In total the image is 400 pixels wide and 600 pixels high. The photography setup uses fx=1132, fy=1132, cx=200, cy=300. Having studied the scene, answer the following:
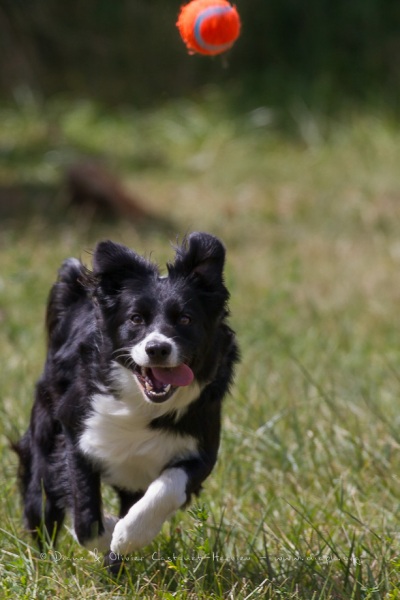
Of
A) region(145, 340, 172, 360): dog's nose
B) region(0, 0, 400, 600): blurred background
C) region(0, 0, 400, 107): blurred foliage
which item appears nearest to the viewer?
region(145, 340, 172, 360): dog's nose

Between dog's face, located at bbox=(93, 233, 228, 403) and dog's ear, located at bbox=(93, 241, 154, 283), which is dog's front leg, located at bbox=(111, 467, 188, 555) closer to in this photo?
dog's face, located at bbox=(93, 233, 228, 403)

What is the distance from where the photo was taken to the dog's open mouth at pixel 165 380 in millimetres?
3205

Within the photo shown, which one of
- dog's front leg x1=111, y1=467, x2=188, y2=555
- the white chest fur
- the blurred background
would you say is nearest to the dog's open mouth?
the white chest fur

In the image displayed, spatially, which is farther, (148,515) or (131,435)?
(131,435)

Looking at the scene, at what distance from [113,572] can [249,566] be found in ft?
1.44

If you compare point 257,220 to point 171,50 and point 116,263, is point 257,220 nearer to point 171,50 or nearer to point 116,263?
point 171,50

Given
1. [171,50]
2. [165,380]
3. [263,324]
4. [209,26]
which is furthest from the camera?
[171,50]

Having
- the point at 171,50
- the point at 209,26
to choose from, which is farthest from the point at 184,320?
the point at 171,50

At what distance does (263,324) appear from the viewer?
6.68m

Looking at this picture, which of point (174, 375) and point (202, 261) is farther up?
point (202, 261)

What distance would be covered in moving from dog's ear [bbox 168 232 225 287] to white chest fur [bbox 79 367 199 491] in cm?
33

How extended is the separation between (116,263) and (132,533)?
0.80m

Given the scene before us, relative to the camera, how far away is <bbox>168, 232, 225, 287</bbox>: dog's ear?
341 cm

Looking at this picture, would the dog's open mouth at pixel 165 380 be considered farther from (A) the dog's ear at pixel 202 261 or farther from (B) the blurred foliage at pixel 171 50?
(B) the blurred foliage at pixel 171 50
